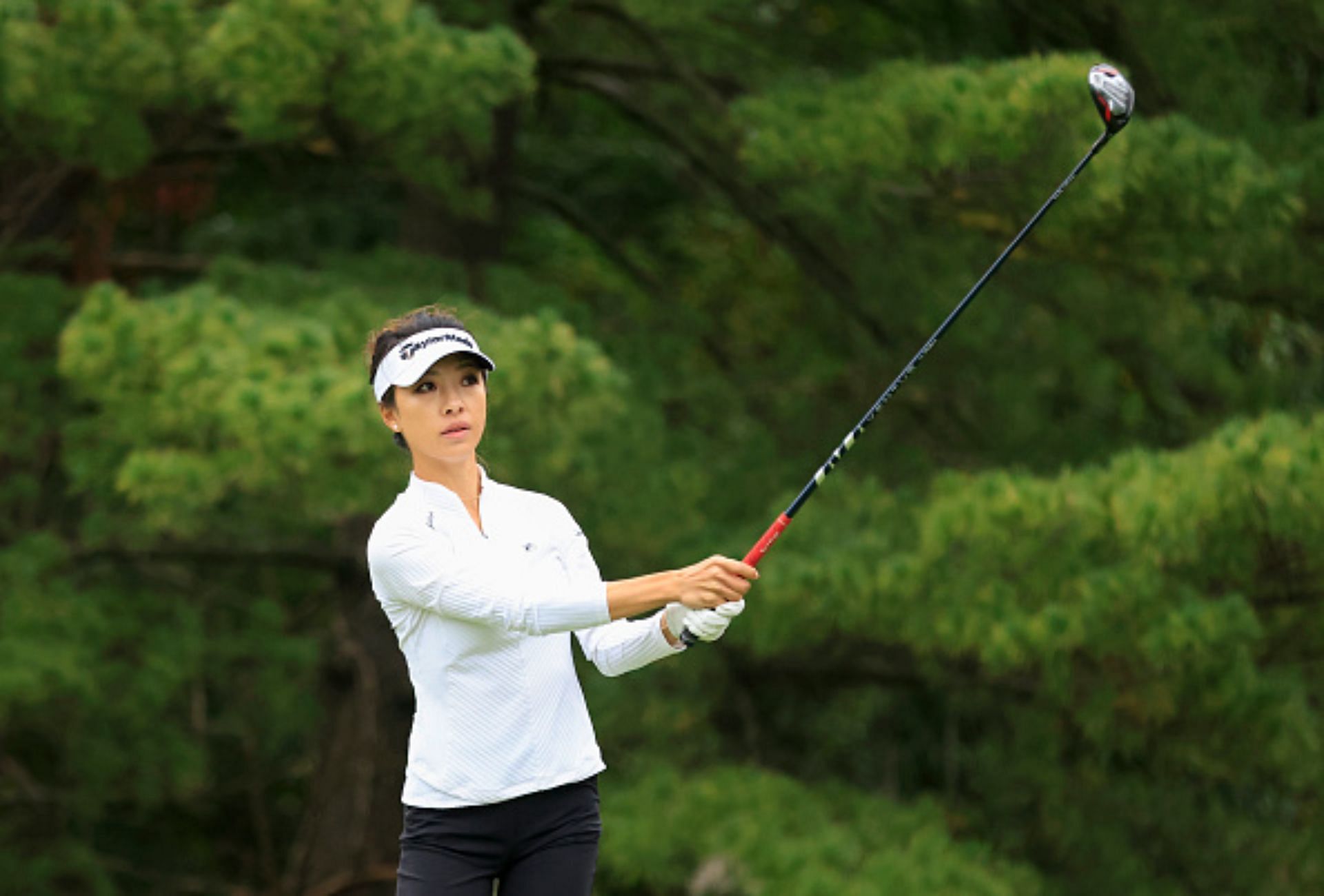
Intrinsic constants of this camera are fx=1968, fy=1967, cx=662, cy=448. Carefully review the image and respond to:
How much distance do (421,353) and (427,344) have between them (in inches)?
0.6

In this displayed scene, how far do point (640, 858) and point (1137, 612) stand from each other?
1.68 meters

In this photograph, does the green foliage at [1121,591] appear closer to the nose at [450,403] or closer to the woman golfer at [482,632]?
the woman golfer at [482,632]

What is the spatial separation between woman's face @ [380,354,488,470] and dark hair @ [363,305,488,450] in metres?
0.04

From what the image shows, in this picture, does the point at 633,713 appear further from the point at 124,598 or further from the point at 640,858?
the point at 124,598

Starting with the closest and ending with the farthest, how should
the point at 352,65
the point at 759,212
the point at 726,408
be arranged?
the point at 352,65 < the point at 759,212 < the point at 726,408

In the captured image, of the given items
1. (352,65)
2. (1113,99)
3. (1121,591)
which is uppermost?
(352,65)

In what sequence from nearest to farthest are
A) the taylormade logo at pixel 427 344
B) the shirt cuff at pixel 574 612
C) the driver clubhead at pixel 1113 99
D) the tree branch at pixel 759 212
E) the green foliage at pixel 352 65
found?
the shirt cuff at pixel 574 612
the taylormade logo at pixel 427 344
the driver clubhead at pixel 1113 99
the green foliage at pixel 352 65
the tree branch at pixel 759 212

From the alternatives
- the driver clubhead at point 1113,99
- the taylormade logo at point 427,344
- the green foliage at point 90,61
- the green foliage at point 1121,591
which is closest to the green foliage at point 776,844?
the green foliage at point 1121,591

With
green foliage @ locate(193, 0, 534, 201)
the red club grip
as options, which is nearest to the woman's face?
the red club grip

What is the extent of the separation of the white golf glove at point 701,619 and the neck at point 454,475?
0.94 feet

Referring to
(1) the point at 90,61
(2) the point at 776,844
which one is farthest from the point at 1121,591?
(1) the point at 90,61

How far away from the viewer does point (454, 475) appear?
243 cm

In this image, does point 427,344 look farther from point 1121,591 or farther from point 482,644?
point 1121,591

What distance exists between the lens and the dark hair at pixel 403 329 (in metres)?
2.44
